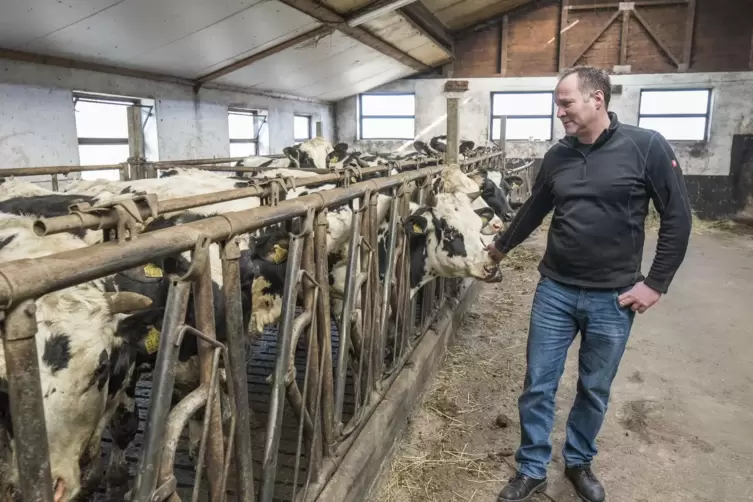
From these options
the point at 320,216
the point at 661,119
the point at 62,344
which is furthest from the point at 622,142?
the point at 661,119

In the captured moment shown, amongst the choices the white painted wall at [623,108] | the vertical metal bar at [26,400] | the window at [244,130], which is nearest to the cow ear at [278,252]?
the vertical metal bar at [26,400]

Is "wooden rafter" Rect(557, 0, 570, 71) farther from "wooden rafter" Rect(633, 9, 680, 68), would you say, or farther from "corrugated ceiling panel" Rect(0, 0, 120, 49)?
"corrugated ceiling panel" Rect(0, 0, 120, 49)

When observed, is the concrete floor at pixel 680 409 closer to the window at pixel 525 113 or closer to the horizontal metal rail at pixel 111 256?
the horizontal metal rail at pixel 111 256

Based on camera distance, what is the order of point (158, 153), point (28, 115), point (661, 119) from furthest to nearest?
1. point (661, 119)
2. point (158, 153)
3. point (28, 115)

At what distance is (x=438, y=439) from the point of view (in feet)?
10.4

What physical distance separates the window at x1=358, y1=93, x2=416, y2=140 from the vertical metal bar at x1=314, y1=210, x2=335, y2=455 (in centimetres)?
1265

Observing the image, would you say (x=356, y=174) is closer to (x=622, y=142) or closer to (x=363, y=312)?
(x=363, y=312)

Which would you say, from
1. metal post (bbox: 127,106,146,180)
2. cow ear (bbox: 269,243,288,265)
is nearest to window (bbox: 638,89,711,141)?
metal post (bbox: 127,106,146,180)

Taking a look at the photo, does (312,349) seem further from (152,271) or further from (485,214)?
(485,214)

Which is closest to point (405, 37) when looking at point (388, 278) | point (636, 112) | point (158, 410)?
point (636, 112)

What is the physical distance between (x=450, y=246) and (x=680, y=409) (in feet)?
5.55

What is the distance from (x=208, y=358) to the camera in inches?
53.1

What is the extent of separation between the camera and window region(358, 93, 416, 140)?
1447 centimetres

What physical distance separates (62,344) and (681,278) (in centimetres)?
692
